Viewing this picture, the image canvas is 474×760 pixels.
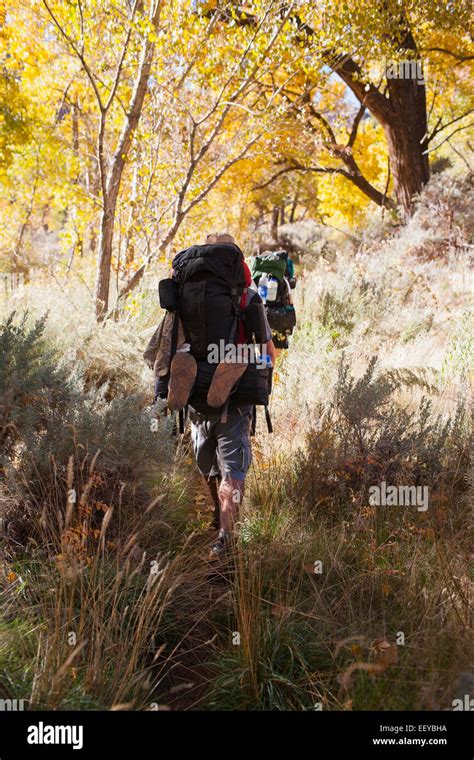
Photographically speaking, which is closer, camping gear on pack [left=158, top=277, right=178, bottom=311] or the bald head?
camping gear on pack [left=158, top=277, right=178, bottom=311]

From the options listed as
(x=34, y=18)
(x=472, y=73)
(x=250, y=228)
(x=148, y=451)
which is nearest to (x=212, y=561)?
(x=148, y=451)

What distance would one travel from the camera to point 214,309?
361cm

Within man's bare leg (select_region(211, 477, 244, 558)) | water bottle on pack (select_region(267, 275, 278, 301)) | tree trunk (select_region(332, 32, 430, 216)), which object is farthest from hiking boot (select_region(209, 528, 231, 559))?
tree trunk (select_region(332, 32, 430, 216))

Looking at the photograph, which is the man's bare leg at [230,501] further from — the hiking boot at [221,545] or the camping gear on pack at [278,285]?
the camping gear on pack at [278,285]

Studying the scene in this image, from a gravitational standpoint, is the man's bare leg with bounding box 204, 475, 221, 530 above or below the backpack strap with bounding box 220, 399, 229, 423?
below

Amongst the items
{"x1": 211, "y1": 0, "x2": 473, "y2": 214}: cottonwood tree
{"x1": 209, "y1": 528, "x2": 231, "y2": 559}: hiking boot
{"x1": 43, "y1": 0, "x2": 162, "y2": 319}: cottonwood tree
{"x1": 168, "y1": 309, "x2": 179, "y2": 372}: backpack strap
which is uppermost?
{"x1": 211, "y1": 0, "x2": 473, "y2": 214}: cottonwood tree

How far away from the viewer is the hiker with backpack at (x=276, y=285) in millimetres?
5484

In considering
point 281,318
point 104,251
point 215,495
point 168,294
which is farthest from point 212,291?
point 104,251

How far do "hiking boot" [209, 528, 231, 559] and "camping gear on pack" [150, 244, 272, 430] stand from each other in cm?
66

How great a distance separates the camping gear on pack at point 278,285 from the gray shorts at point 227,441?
Answer: 6.50 ft

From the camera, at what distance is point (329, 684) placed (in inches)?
101

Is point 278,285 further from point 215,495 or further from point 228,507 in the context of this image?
point 228,507

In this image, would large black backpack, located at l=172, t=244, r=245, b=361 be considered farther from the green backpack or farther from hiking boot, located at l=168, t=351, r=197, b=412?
the green backpack

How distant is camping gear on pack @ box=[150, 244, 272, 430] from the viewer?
3.58 m
